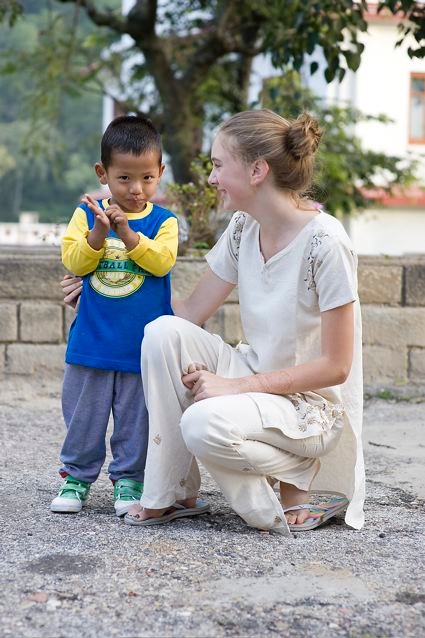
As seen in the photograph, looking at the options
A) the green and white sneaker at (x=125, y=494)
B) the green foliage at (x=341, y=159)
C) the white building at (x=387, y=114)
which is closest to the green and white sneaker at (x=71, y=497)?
the green and white sneaker at (x=125, y=494)

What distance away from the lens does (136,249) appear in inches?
129

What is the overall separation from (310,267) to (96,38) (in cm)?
1155

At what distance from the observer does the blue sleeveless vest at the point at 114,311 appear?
3389mm

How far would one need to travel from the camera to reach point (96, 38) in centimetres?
1409

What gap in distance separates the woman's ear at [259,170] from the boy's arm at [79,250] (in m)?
0.52

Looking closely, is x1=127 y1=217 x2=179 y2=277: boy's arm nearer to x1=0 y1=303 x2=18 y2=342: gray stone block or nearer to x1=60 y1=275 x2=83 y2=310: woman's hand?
x1=60 y1=275 x2=83 y2=310: woman's hand

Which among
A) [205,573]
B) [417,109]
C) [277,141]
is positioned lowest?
[205,573]

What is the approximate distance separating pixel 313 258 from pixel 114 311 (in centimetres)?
65

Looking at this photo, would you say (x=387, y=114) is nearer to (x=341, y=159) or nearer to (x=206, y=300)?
(x=341, y=159)

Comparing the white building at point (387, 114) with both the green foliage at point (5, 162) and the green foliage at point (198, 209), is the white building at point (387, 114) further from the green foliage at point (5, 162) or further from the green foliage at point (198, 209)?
the green foliage at point (5, 162)

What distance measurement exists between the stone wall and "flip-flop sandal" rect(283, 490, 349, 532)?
2658mm

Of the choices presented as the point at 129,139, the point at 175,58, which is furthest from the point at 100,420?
the point at 175,58

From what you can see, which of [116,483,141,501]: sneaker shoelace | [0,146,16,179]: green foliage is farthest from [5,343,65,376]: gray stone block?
[0,146,16,179]: green foliage

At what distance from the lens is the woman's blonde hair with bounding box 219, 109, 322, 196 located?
3.26 meters
